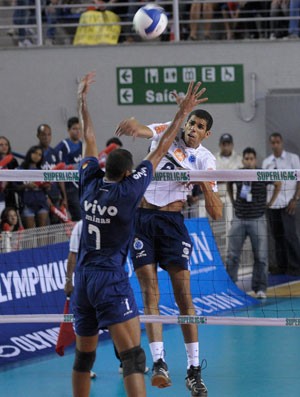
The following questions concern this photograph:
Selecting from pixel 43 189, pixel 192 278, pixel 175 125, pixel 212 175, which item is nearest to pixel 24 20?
pixel 43 189

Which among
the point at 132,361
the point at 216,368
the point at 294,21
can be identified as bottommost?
the point at 216,368

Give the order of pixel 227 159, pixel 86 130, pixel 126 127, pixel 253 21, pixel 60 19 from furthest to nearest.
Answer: pixel 60 19, pixel 253 21, pixel 227 159, pixel 126 127, pixel 86 130

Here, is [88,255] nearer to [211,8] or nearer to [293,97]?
[293,97]

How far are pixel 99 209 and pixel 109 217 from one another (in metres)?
0.10

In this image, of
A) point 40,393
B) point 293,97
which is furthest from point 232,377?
point 293,97

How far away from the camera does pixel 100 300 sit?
25.5 ft

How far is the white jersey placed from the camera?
9.52 meters

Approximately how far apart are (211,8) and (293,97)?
2.46 m

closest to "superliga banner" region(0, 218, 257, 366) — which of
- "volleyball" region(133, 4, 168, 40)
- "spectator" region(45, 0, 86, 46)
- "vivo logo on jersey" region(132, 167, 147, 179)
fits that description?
"volleyball" region(133, 4, 168, 40)

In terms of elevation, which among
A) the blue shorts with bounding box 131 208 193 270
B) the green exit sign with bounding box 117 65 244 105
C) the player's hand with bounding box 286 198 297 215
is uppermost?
the green exit sign with bounding box 117 65 244 105

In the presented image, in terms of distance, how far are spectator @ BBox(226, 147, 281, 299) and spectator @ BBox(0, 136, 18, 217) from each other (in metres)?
3.27

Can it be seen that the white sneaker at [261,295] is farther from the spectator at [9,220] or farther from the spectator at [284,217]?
the spectator at [9,220]

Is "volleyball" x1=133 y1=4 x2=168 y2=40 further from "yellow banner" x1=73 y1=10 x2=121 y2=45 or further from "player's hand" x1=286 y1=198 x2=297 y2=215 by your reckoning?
"yellow banner" x1=73 y1=10 x2=121 y2=45

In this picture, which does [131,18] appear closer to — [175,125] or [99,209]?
[175,125]
